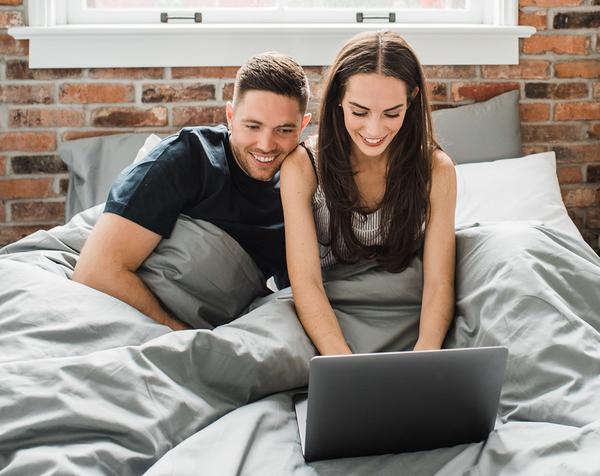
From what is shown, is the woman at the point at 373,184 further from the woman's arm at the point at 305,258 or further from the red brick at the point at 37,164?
the red brick at the point at 37,164

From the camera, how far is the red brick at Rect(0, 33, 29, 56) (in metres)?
2.38

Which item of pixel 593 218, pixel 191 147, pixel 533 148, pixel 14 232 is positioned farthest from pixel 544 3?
pixel 14 232

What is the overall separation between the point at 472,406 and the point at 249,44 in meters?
1.69

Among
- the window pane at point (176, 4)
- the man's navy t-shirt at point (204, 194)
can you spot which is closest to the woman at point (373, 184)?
the man's navy t-shirt at point (204, 194)

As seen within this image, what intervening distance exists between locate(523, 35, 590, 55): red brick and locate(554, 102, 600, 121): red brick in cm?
18

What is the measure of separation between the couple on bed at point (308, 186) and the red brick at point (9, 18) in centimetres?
107

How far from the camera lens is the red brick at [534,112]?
8.40 ft

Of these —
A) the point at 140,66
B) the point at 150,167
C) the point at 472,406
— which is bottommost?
the point at 472,406

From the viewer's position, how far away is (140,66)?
2396 mm

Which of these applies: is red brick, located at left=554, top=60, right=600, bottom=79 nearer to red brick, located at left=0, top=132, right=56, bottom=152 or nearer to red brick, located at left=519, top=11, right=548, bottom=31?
red brick, located at left=519, top=11, right=548, bottom=31

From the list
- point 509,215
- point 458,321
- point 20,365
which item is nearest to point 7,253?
point 20,365

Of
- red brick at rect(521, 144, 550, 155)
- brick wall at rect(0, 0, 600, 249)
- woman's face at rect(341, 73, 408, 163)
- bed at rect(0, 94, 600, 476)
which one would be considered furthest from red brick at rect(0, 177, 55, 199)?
red brick at rect(521, 144, 550, 155)

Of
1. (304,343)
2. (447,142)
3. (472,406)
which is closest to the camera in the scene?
(472,406)

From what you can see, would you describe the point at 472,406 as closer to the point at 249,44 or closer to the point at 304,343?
the point at 304,343
